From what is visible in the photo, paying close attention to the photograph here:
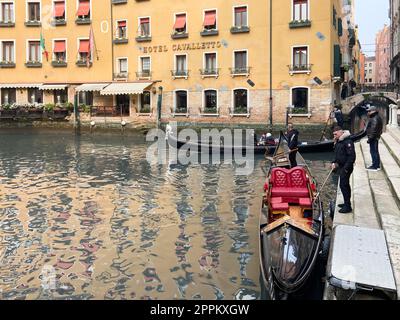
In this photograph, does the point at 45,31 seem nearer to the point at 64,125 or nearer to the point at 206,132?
the point at 64,125

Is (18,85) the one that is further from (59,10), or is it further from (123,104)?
(123,104)

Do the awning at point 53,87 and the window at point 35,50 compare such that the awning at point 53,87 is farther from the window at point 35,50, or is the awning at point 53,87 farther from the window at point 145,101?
the window at point 145,101

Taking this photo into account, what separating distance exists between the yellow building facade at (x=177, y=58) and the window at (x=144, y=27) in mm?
57

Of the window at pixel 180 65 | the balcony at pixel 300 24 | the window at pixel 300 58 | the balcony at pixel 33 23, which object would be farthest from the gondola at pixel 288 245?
the balcony at pixel 33 23

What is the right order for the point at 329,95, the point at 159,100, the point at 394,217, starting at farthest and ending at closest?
the point at 159,100 → the point at 329,95 → the point at 394,217

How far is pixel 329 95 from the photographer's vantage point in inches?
891

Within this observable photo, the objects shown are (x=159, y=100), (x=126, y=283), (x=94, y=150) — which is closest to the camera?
(x=126, y=283)

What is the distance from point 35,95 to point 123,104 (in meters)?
5.78

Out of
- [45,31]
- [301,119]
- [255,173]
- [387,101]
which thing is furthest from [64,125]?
[387,101]

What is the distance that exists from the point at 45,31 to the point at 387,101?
21.0m

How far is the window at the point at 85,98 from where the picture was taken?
28.1 m

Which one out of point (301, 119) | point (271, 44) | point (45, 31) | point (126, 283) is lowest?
point (126, 283)

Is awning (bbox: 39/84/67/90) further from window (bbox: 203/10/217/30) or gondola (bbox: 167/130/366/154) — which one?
gondola (bbox: 167/130/366/154)

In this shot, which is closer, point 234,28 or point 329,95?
point 329,95
